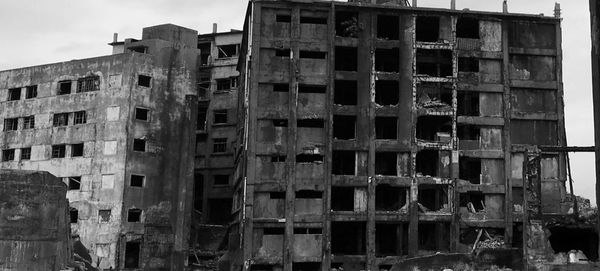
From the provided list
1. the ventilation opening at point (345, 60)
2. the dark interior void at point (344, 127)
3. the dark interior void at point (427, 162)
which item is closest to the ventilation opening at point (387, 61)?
the ventilation opening at point (345, 60)

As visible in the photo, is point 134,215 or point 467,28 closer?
point 467,28

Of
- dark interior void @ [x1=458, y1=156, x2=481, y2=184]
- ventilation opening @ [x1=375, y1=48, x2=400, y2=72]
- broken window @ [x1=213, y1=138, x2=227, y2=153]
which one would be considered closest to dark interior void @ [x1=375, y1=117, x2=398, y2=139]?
ventilation opening @ [x1=375, y1=48, x2=400, y2=72]

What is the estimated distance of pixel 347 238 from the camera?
40125mm

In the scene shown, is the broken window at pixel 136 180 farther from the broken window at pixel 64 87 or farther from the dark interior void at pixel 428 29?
the dark interior void at pixel 428 29

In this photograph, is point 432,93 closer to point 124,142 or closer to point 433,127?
point 433,127

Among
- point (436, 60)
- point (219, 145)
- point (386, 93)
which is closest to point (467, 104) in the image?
point (436, 60)

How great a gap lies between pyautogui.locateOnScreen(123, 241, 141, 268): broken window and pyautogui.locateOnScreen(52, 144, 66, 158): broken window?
7.87m

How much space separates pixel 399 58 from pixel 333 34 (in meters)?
4.02

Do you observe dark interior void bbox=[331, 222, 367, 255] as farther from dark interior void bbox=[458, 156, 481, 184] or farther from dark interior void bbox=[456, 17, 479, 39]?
dark interior void bbox=[456, 17, 479, 39]

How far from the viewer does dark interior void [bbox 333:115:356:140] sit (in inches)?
1581

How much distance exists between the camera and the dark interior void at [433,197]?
128ft

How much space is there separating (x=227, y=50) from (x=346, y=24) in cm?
1541

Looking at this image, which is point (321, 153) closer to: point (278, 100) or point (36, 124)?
point (278, 100)

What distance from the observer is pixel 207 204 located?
4962cm
